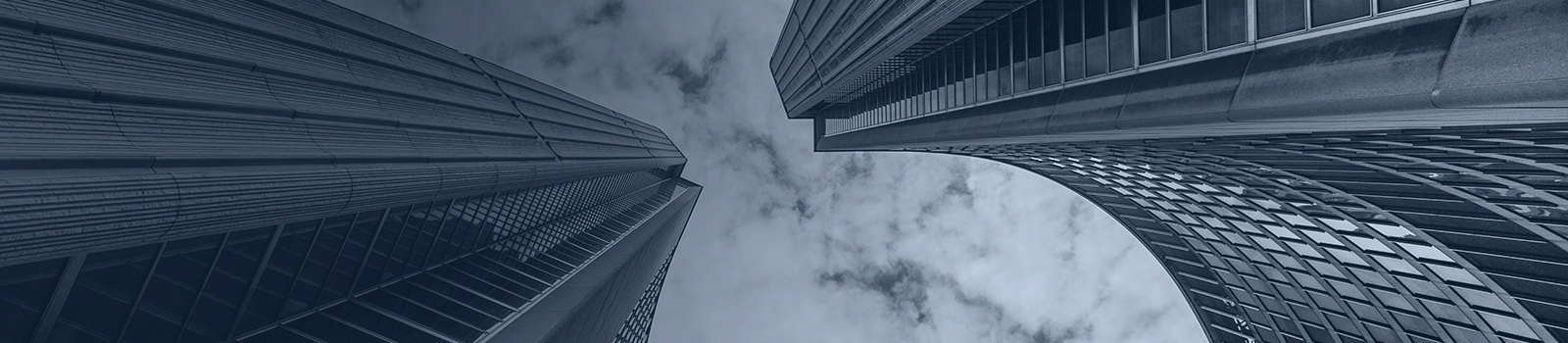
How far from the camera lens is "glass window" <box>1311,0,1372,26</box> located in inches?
562

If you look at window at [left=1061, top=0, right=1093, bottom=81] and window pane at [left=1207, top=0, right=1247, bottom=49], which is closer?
window pane at [left=1207, top=0, right=1247, bottom=49]

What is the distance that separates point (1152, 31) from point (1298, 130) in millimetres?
5339

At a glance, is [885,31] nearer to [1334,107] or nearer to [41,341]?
[1334,107]

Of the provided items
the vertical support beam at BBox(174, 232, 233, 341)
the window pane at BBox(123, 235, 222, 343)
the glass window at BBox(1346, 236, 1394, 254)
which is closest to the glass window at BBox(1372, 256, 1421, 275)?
the glass window at BBox(1346, 236, 1394, 254)

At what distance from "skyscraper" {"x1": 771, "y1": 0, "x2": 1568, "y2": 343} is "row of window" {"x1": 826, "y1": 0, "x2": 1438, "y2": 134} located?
75 mm

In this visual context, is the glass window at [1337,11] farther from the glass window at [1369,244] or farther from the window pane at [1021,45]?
the glass window at [1369,244]

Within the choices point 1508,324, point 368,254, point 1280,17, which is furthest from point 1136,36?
point 368,254

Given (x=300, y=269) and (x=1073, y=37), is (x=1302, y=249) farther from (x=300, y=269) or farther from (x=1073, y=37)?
(x=300, y=269)

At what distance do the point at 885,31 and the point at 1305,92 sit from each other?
90.0 ft

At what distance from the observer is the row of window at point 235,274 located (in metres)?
11.9

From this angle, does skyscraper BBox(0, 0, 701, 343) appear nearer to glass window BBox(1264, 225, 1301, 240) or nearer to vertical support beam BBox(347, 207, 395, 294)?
vertical support beam BBox(347, 207, 395, 294)

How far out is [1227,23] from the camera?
1848 centimetres

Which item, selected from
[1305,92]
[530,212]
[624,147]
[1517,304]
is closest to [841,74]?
[624,147]

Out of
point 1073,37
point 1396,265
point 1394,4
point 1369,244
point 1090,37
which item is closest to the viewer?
point 1394,4
